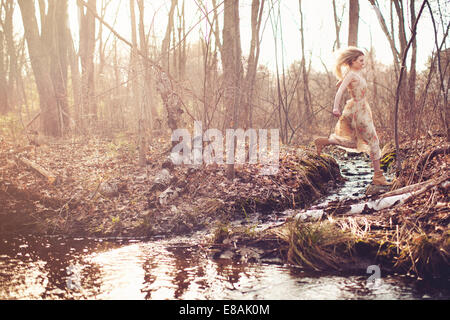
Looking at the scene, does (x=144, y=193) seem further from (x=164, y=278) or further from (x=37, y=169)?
(x=164, y=278)

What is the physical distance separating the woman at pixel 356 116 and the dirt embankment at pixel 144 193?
3.62ft

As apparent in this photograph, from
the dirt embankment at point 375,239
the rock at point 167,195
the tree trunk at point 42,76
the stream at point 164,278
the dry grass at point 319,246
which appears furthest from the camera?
the tree trunk at point 42,76

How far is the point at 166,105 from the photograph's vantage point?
7547mm

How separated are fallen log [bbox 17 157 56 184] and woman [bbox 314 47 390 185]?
4.91 meters

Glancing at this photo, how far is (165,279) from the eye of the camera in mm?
3502

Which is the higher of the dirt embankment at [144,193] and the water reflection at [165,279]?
the dirt embankment at [144,193]

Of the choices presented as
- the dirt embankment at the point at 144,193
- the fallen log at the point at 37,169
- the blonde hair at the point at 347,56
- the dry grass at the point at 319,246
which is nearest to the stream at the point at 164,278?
A: the dry grass at the point at 319,246

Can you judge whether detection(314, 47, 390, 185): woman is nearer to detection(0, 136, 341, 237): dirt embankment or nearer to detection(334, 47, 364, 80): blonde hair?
detection(334, 47, 364, 80): blonde hair

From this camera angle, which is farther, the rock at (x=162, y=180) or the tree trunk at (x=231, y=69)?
the rock at (x=162, y=180)

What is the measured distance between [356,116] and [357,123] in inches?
3.9

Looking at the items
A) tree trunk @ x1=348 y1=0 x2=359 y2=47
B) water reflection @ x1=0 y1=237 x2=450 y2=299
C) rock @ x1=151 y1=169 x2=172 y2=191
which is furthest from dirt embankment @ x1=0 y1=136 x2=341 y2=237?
tree trunk @ x1=348 y1=0 x2=359 y2=47

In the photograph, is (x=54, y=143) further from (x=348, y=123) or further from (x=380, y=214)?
(x=380, y=214)

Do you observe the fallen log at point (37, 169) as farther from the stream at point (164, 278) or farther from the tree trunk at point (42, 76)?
the tree trunk at point (42, 76)

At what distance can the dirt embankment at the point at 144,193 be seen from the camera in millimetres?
5488
